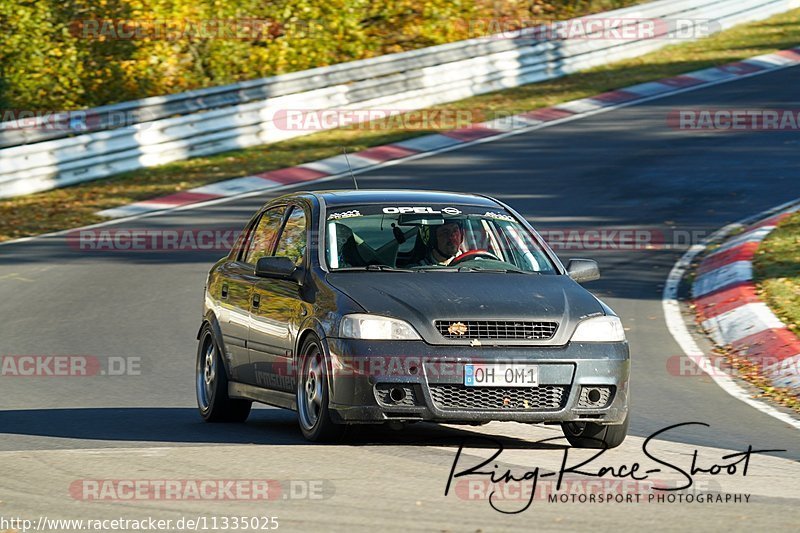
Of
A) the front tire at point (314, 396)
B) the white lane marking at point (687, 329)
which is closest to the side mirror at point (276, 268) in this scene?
the front tire at point (314, 396)

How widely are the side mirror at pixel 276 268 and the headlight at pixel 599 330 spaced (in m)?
1.77

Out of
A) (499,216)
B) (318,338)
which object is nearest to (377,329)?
(318,338)

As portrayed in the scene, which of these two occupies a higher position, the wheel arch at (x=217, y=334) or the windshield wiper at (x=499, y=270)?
the windshield wiper at (x=499, y=270)

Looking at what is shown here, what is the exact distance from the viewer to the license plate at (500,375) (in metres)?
8.05

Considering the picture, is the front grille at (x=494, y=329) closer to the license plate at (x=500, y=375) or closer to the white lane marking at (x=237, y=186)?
the license plate at (x=500, y=375)

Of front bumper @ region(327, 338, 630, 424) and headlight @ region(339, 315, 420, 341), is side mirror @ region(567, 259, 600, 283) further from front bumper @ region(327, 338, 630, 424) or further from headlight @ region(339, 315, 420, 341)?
headlight @ region(339, 315, 420, 341)

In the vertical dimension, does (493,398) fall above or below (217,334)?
above

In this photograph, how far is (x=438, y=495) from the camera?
23.0 ft

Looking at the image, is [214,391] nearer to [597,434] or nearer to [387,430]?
[387,430]

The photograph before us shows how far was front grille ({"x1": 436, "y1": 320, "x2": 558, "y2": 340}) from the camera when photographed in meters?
8.10

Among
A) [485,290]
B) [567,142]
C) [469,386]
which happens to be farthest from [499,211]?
[567,142]

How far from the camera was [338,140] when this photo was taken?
1029 inches

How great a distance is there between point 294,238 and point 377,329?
164 cm

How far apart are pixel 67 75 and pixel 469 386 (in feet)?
73.3
